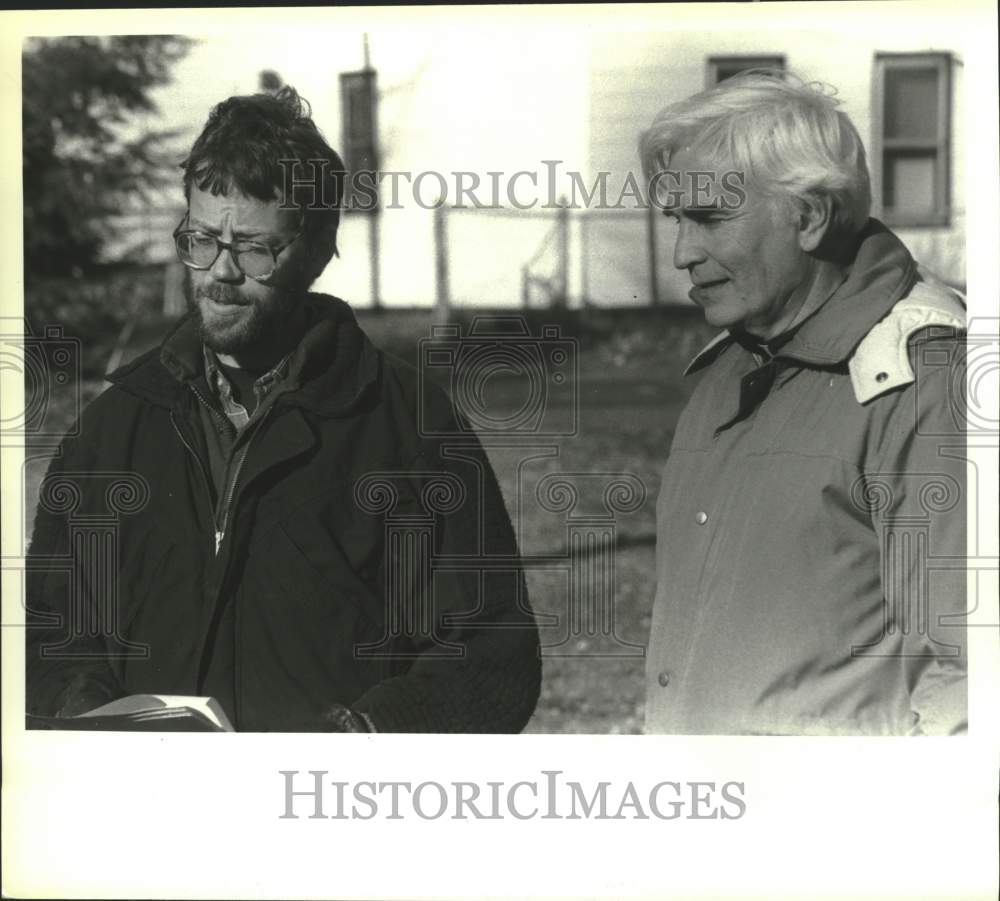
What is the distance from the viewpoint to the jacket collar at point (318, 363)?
4.87 meters

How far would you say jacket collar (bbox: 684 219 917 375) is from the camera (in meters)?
4.61

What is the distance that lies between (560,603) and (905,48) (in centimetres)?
211

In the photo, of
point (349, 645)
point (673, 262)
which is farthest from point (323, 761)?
point (673, 262)

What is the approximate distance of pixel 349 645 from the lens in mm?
4852

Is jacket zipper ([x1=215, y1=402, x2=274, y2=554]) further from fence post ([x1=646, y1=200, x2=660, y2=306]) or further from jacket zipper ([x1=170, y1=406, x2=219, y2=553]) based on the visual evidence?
fence post ([x1=646, y1=200, x2=660, y2=306])

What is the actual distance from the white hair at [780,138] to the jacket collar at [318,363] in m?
1.19

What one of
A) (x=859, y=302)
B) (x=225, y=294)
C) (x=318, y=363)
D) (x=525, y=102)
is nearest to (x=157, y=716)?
(x=318, y=363)

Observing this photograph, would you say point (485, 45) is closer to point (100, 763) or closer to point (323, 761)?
point (323, 761)

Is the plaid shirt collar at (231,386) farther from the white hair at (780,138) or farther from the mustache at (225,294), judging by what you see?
the white hair at (780,138)

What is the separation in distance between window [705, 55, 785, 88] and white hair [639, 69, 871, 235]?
2 cm

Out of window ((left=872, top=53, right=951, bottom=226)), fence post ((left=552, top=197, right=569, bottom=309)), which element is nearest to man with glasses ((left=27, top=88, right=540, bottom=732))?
fence post ((left=552, top=197, right=569, bottom=309))

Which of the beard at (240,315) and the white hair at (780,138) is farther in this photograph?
the beard at (240,315)

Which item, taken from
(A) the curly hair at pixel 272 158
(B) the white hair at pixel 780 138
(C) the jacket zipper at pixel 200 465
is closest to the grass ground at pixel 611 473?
(A) the curly hair at pixel 272 158

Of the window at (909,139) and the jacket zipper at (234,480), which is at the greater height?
the window at (909,139)
